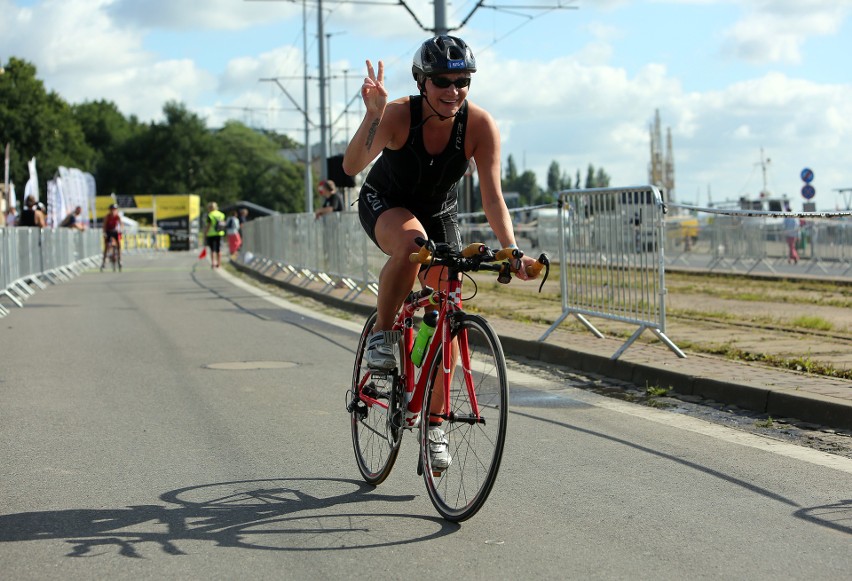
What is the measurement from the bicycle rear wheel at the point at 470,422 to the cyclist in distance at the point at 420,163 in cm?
8

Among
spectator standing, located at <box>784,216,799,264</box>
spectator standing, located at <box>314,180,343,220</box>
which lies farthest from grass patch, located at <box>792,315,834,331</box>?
spectator standing, located at <box>784,216,799,264</box>

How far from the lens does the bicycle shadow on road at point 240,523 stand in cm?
479

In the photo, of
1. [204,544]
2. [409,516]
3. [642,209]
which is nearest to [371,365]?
[409,516]

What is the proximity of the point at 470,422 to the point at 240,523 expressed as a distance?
39.6 inches

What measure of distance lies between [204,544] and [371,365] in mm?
1124

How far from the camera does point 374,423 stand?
5832 mm

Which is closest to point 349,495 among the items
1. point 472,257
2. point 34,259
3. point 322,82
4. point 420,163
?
point 472,257

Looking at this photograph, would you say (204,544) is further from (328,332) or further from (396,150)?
(328,332)

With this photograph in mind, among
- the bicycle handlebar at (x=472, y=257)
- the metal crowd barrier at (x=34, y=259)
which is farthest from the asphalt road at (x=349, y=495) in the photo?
the metal crowd barrier at (x=34, y=259)

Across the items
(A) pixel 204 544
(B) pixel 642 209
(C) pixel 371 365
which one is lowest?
(A) pixel 204 544

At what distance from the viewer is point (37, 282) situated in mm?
24562

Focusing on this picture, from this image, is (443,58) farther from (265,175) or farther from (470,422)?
(265,175)

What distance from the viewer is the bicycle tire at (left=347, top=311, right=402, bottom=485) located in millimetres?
5578

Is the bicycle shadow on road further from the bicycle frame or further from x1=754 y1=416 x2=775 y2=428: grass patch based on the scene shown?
x1=754 y1=416 x2=775 y2=428: grass patch
